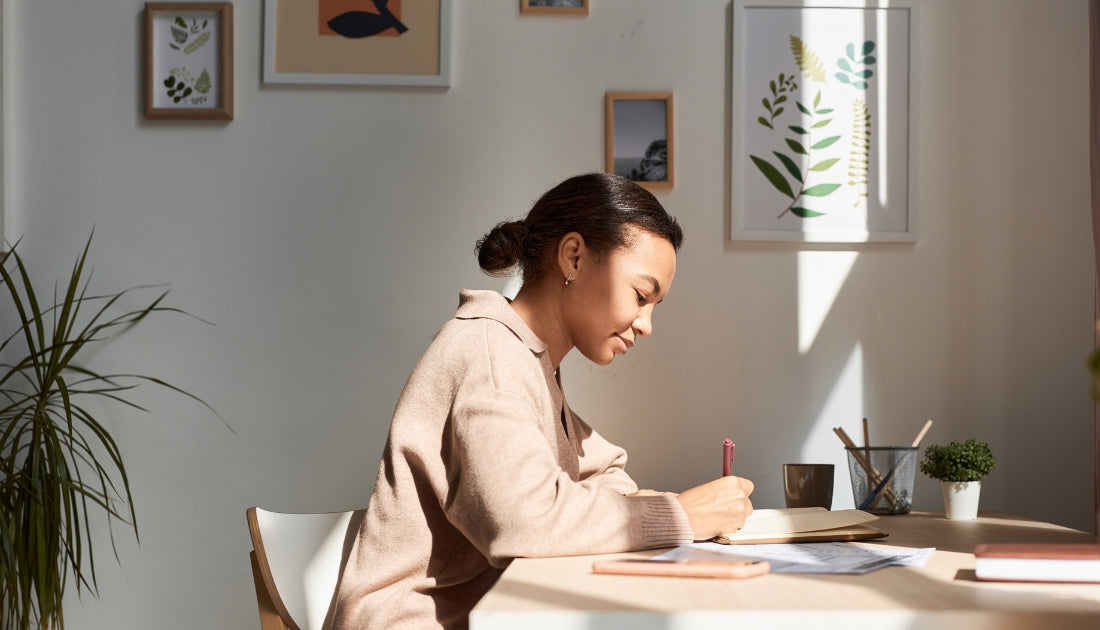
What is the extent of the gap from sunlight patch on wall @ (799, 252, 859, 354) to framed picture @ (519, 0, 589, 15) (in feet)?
2.58

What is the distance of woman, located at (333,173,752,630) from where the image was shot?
122 cm

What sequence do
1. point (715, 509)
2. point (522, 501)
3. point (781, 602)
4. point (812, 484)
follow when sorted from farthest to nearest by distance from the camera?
1. point (812, 484)
2. point (715, 509)
3. point (522, 501)
4. point (781, 602)

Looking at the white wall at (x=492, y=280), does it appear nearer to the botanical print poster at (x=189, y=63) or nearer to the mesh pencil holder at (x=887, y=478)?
the botanical print poster at (x=189, y=63)

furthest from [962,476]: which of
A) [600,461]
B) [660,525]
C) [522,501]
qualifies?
[522,501]

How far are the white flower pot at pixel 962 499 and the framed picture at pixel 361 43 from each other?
1.43 m

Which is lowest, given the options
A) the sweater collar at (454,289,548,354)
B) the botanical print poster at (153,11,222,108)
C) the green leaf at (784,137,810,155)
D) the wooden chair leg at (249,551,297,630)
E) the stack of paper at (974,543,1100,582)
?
the wooden chair leg at (249,551,297,630)

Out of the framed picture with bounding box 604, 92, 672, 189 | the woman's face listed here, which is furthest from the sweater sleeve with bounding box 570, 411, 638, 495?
the framed picture with bounding box 604, 92, 672, 189

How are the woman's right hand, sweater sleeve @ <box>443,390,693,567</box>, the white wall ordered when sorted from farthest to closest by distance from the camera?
the white wall < the woman's right hand < sweater sleeve @ <box>443,390,693,567</box>

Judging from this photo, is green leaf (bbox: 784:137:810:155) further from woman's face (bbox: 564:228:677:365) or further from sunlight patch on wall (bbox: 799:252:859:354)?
woman's face (bbox: 564:228:677:365)

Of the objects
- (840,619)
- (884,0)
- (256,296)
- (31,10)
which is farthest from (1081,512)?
(31,10)

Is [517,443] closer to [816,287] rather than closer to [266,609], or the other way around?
[266,609]

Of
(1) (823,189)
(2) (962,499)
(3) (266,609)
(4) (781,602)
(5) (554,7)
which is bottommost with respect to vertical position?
(3) (266,609)

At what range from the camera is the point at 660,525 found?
1.30 metres

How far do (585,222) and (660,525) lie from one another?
1.72 feet
